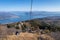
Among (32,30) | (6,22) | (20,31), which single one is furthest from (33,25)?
(6,22)

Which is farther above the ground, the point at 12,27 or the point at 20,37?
the point at 12,27

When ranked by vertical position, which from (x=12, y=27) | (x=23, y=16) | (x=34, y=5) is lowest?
(x=12, y=27)

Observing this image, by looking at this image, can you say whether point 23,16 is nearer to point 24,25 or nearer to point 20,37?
point 24,25

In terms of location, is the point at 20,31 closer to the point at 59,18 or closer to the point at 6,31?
the point at 6,31

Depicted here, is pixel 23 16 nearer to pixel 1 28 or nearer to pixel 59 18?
pixel 1 28

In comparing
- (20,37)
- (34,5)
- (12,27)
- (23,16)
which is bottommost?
(20,37)

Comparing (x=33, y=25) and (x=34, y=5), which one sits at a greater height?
(x=34, y=5)

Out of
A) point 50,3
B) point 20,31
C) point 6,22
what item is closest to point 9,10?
point 6,22
